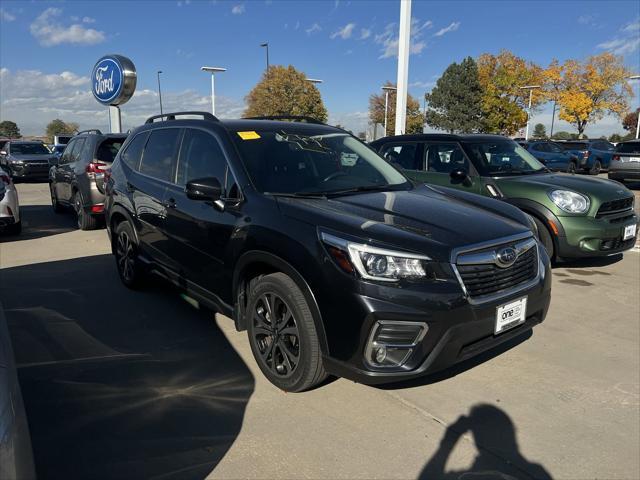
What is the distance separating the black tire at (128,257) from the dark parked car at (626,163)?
1563 centimetres

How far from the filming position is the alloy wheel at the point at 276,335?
295 cm

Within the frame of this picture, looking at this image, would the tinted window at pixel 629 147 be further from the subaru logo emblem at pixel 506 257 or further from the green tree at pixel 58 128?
the green tree at pixel 58 128

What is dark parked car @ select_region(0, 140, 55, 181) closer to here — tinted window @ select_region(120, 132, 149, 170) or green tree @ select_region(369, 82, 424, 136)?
tinted window @ select_region(120, 132, 149, 170)

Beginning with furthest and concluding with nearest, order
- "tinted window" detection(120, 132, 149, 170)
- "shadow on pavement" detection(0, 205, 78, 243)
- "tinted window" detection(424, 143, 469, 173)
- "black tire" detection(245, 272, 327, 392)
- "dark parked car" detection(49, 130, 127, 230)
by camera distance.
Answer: "shadow on pavement" detection(0, 205, 78, 243) → "dark parked car" detection(49, 130, 127, 230) → "tinted window" detection(424, 143, 469, 173) → "tinted window" detection(120, 132, 149, 170) → "black tire" detection(245, 272, 327, 392)

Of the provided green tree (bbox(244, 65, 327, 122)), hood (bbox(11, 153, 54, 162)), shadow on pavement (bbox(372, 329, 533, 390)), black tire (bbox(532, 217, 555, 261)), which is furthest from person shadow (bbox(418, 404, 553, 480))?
green tree (bbox(244, 65, 327, 122))

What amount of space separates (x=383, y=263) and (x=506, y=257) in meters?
0.84

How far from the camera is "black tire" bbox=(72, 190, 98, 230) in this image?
8.38 metres

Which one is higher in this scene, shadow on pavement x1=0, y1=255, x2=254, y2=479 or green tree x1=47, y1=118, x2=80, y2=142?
green tree x1=47, y1=118, x2=80, y2=142

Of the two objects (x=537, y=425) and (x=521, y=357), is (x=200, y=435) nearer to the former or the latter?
(x=537, y=425)

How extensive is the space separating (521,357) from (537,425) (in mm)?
917

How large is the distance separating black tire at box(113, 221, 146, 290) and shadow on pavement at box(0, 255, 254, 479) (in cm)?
16

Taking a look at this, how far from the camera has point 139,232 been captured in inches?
183

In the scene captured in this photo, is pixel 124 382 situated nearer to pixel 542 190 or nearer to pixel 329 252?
pixel 329 252

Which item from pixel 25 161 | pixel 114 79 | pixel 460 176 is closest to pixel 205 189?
pixel 460 176
